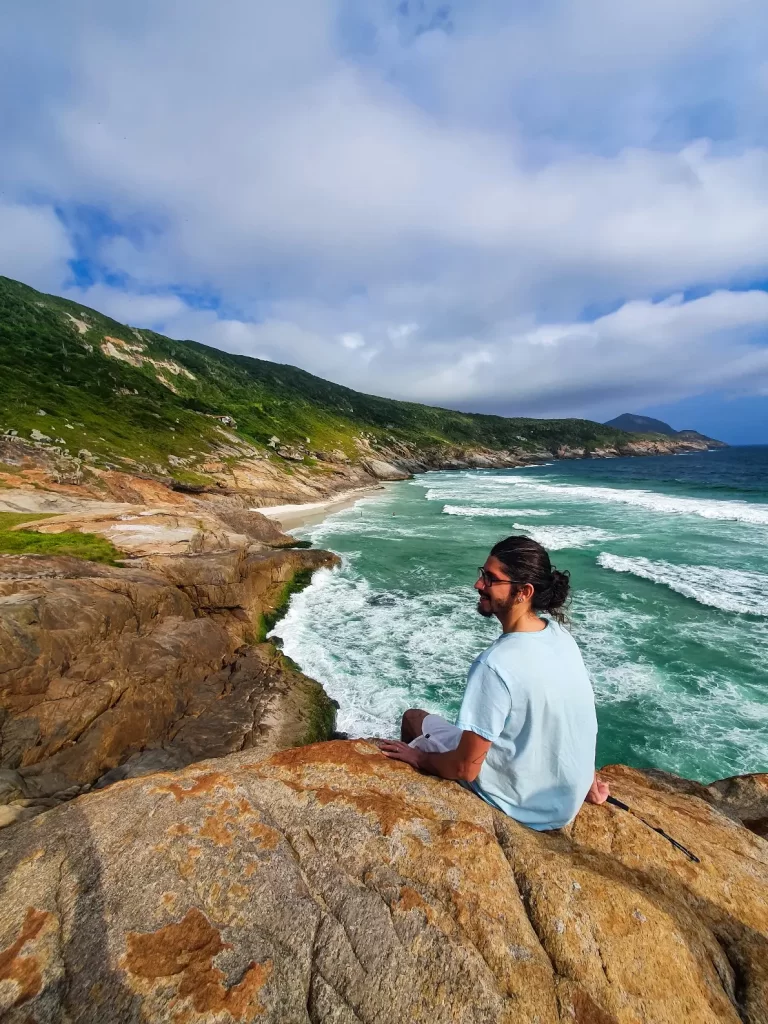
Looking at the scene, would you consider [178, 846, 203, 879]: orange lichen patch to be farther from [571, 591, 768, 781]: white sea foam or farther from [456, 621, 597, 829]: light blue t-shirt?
[571, 591, 768, 781]: white sea foam

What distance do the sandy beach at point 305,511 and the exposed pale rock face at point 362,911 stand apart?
35.1 m

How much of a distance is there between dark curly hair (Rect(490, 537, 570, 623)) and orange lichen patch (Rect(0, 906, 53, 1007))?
3759 millimetres

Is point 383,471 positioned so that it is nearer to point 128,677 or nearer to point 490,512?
point 490,512

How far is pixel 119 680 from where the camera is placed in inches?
399

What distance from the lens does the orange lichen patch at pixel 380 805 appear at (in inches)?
137

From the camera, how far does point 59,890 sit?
2900 millimetres

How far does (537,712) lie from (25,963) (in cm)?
339

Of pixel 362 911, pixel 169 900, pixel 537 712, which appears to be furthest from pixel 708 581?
pixel 169 900

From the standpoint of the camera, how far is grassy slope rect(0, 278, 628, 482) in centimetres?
5334

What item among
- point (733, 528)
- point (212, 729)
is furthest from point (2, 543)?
point (733, 528)

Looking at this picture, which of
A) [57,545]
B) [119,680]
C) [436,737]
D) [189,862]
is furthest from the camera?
[57,545]

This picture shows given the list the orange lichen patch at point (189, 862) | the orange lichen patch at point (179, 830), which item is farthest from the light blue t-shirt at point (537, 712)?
the orange lichen patch at point (179, 830)

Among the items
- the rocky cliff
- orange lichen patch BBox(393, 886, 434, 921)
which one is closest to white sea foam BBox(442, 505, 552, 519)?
the rocky cliff

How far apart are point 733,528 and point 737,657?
2590cm
